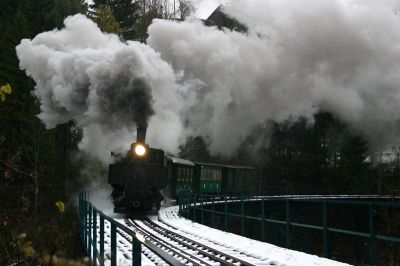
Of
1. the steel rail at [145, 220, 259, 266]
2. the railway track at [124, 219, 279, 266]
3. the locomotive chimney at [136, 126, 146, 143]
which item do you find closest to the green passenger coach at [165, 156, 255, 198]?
the locomotive chimney at [136, 126, 146, 143]

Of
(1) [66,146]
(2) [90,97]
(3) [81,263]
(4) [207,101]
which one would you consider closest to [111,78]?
(2) [90,97]

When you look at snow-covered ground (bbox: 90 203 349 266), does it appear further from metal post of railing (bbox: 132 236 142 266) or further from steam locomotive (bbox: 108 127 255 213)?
metal post of railing (bbox: 132 236 142 266)

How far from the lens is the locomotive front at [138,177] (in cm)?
1741

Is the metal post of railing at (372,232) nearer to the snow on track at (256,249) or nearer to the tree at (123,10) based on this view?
the snow on track at (256,249)

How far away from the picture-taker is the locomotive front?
1741cm

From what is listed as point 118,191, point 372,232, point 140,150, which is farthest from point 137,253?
point 118,191

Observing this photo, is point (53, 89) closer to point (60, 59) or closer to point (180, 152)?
point (60, 59)

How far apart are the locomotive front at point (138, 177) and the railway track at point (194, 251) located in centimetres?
274

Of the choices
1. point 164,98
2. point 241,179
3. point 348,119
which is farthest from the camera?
point 241,179

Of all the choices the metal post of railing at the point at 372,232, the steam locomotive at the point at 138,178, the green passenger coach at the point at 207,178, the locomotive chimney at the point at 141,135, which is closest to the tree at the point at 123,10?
the green passenger coach at the point at 207,178

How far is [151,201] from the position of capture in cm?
1792

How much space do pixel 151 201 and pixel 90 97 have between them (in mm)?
4391

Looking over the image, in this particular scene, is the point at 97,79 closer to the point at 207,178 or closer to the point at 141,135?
the point at 141,135

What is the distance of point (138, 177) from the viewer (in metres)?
17.4
